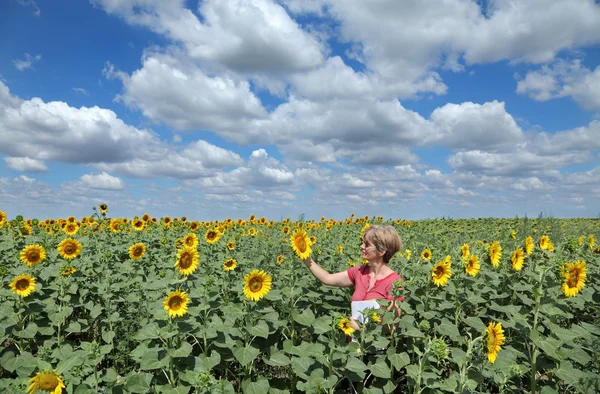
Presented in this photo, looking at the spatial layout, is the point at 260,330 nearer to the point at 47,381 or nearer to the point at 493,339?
the point at 47,381

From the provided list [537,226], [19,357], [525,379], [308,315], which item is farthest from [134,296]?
[537,226]

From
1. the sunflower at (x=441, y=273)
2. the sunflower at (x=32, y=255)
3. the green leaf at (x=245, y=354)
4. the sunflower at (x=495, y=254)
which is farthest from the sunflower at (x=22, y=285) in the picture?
the sunflower at (x=495, y=254)

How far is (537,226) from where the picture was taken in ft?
53.3

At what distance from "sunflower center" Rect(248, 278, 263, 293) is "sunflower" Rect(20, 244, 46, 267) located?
3.43m

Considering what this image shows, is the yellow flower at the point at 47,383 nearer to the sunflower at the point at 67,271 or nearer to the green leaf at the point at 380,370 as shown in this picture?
the sunflower at the point at 67,271

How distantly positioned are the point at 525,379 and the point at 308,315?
2620 millimetres

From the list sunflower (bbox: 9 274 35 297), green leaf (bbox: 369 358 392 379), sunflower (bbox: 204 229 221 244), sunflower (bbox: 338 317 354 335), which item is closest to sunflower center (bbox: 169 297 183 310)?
sunflower (bbox: 338 317 354 335)

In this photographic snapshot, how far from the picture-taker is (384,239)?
4598mm

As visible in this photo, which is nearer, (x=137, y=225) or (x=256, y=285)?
(x=256, y=285)

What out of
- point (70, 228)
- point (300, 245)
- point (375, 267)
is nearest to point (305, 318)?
point (300, 245)

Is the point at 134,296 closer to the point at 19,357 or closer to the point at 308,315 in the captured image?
the point at 19,357

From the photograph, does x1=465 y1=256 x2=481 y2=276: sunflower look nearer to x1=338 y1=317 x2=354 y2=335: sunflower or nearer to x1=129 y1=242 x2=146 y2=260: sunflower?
x1=338 y1=317 x2=354 y2=335: sunflower

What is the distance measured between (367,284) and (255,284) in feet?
4.53

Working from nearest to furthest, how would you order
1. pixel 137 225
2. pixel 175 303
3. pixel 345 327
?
pixel 345 327 < pixel 175 303 < pixel 137 225
